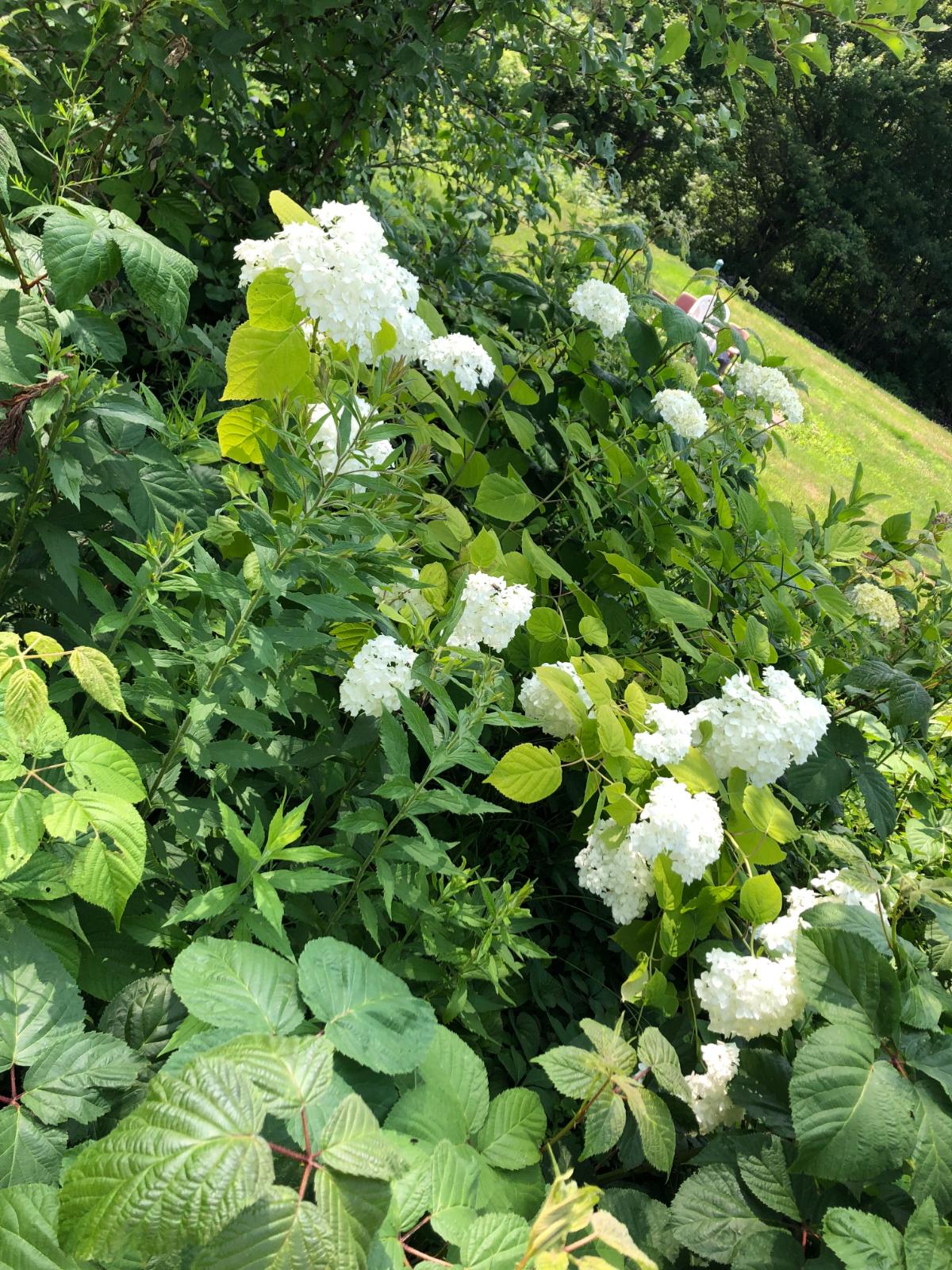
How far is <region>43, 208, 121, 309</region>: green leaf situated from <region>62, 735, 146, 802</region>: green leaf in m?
0.71

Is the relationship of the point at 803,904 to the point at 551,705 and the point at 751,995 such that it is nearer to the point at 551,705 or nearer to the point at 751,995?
the point at 751,995

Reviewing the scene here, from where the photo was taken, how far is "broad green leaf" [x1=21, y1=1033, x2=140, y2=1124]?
104 cm

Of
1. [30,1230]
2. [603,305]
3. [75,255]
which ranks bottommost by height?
[30,1230]

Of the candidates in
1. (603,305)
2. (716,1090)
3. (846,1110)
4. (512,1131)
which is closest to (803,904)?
(716,1090)

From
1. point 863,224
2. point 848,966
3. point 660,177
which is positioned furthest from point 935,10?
point 848,966

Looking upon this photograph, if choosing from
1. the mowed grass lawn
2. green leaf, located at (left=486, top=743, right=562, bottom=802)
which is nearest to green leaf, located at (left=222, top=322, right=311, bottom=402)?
green leaf, located at (left=486, top=743, right=562, bottom=802)

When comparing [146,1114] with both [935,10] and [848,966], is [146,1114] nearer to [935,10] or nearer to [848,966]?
[848,966]

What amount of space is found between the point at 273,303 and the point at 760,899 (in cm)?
140

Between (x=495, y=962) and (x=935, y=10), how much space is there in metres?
29.9

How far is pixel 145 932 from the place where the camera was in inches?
50.9

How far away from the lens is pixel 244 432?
155cm

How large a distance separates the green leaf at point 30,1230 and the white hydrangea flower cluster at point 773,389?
109 inches

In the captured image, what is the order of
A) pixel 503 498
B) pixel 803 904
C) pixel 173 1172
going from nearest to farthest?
pixel 173 1172, pixel 803 904, pixel 503 498

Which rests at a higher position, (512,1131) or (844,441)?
(844,441)
